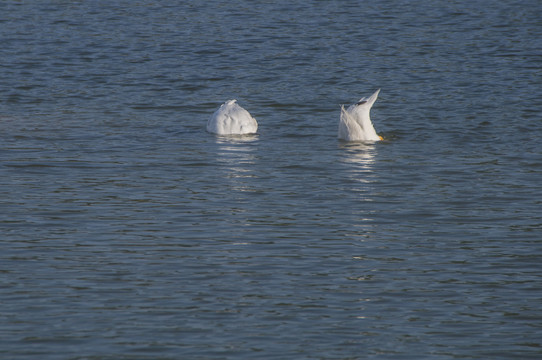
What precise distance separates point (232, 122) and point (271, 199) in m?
4.40

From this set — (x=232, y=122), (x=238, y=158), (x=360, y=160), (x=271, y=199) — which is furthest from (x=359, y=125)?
(x=271, y=199)

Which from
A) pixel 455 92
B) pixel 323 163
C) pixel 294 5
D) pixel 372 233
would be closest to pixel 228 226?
pixel 372 233

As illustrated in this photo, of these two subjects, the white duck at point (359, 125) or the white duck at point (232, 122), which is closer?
the white duck at point (359, 125)

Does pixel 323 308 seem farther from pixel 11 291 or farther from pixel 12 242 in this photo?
pixel 12 242

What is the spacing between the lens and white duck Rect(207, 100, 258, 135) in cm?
1772

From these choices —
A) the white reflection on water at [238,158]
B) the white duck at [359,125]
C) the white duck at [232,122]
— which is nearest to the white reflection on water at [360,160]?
the white duck at [359,125]

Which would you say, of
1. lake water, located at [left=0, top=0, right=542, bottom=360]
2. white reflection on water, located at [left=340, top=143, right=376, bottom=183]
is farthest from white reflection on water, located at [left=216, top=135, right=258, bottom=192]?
white reflection on water, located at [left=340, top=143, right=376, bottom=183]

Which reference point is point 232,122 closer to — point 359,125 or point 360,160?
point 359,125

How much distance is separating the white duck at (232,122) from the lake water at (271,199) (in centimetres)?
24

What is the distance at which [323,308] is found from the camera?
9.67 meters

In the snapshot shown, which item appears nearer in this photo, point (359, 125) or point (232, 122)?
point (359, 125)

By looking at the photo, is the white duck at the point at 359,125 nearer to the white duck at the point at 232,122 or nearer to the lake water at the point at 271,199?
the lake water at the point at 271,199

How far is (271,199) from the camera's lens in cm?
1356

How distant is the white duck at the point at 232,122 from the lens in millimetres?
17719
